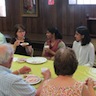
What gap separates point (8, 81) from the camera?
1.45 meters

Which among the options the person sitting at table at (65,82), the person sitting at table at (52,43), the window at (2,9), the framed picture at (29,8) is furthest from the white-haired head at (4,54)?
the window at (2,9)

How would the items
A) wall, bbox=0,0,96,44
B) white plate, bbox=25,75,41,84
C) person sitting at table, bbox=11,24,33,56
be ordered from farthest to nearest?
wall, bbox=0,0,96,44 → person sitting at table, bbox=11,24,33,56 → white plate, bbox=25,75,41,84

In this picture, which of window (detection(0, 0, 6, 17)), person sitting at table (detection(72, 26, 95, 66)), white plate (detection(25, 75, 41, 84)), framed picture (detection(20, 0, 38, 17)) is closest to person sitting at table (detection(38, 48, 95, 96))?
white plate (detection(25, 75, 41, 84))

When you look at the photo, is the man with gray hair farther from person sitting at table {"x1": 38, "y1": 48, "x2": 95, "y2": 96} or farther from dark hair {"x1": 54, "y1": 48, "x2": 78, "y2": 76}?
dark hair {"x1": 54, "y1": 48, "x2": 78, "y2": 76}

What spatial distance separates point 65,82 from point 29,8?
13.1ft

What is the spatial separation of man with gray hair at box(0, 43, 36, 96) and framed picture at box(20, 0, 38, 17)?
371cm

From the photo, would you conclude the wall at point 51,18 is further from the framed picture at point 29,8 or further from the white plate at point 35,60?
the white plate at point 35,60

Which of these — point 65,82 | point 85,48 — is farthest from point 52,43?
point 65,82

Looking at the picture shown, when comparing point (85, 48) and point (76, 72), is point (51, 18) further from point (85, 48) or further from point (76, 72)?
point (76, 72)

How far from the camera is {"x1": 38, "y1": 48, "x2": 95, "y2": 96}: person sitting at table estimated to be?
1.40 meters

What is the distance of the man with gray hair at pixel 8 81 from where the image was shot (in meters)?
1.45

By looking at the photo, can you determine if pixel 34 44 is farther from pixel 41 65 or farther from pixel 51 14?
pixel 41 65

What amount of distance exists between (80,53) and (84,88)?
1.73 meters

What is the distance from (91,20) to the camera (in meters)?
4.46
